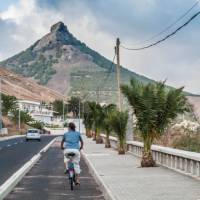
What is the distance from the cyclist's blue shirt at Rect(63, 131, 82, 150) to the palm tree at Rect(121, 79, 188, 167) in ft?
23.0

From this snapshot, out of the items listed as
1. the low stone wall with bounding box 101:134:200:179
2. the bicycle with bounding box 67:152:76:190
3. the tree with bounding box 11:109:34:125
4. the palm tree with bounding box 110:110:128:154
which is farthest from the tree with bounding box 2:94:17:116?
the bicycle with bounding box 67:152:76:190

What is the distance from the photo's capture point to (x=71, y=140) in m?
18.1

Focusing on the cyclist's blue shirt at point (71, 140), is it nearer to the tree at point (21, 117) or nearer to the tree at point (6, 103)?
the tree at point (21, 117)

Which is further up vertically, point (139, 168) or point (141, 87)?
point (141, 87)

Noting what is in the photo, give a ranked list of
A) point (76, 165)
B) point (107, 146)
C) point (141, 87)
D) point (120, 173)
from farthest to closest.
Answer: point (107, 146)
point (141, 87)
point (120, 173)
point (76, 165)

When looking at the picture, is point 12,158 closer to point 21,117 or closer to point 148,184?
point 148,184

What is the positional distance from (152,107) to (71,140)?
7648 mm

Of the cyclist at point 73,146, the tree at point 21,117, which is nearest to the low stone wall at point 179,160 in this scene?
the cyclist at point 73,146

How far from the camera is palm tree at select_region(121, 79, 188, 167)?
24.9 meters

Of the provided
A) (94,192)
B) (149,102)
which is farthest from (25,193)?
(149,102)

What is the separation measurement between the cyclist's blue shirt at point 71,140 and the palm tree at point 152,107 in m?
7.02

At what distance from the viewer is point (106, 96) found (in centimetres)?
18750

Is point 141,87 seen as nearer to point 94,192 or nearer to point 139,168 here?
point 139,168

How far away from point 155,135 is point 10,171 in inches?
241
